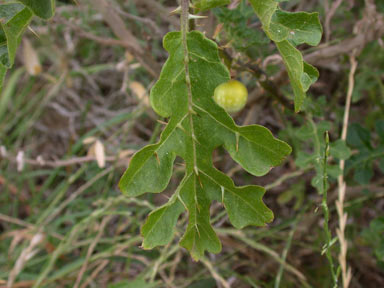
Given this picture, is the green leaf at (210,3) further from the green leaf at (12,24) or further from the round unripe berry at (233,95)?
A: the round unripe berry at (233,95)

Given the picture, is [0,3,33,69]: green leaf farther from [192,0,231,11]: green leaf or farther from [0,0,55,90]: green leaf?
[192,0,231,11]: green leaf

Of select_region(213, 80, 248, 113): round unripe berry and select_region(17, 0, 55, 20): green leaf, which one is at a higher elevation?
select_region(17, 0, 55, 20): green leaf

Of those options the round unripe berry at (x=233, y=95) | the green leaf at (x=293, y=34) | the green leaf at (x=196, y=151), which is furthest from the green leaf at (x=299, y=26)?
the round unripe berry at (x=233, y=95)

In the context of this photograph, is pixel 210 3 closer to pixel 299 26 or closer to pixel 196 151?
pixel 299 26

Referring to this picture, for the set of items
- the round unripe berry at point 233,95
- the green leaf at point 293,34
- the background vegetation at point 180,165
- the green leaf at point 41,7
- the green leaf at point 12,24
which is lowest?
the background vegetation at point 180,165

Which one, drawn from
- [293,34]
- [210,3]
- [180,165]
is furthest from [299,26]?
[180,165]

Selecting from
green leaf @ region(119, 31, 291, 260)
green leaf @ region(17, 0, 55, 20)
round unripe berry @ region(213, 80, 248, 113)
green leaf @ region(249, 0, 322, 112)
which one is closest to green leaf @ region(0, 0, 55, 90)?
green leaf @ region(17, 0, 55, 20)

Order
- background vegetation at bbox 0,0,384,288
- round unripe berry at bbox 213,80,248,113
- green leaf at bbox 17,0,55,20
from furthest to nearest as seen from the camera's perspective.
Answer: background vegetation at bbox 0,0,384,288 < round unripe berry at bbox 213,80,248,113 < green leaf at bbox 17,0,55,20
